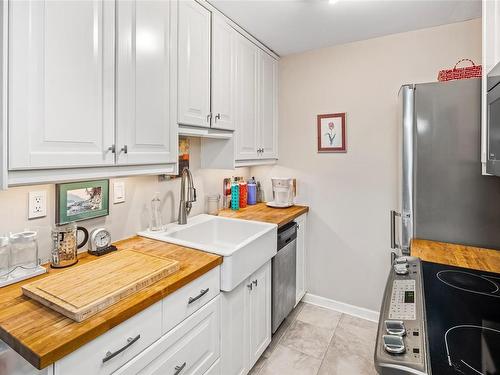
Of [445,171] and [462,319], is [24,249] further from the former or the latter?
[445,171]

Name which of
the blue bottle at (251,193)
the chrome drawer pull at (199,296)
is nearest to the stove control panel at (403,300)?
the chrome drawer pull at (199,296)

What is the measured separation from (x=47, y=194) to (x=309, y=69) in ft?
7.57

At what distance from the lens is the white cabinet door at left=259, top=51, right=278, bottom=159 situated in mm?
2492

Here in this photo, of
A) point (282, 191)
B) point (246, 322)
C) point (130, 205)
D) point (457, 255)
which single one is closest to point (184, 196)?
point (130, 205)

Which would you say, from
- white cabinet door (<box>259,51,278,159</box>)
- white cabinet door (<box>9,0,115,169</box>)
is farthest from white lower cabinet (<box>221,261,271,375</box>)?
white cabinet door (<box>259,51,278,159</box>)

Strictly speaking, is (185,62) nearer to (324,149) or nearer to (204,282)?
(204,282)

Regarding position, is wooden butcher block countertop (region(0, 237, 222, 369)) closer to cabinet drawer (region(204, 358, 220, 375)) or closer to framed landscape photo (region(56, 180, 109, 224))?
framed landscape photo (region(56, 180, 109, 224))

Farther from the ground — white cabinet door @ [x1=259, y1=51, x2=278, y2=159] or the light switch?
white cabinet door @ [x1=259, y1=51, x2=278, y2=159]

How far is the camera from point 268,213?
2.37 m

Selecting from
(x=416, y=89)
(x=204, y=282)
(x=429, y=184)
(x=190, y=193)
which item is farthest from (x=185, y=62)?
(x=429, y=184)

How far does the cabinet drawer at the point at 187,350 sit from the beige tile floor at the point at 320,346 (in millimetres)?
725

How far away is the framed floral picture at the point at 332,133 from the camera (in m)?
2.52

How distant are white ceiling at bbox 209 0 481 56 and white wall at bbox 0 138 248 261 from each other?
992 mm

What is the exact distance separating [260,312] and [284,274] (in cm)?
42
